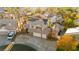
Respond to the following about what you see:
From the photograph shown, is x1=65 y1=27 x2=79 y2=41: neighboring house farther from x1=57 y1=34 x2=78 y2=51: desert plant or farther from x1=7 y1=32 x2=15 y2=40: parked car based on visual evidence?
x1=7 y1=32 x2=15 y2=40: parked car

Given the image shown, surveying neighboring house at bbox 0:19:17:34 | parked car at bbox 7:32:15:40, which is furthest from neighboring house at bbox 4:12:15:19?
parked car at bbox 7:32:15:40

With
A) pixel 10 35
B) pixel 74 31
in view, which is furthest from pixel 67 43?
pixel 10 35

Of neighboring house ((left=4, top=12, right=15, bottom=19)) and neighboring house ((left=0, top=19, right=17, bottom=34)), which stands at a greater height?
neighboring house ((left=4, top=12, right=15, bottom=19))

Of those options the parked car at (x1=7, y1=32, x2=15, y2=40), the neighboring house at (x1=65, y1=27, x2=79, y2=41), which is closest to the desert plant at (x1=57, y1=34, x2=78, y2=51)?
the neighboring house at (x1=65, y1=27, x2=79, y2=41)

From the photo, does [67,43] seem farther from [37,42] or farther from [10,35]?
[10,35]

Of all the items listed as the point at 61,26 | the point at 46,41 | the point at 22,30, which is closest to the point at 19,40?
the point at 22,30

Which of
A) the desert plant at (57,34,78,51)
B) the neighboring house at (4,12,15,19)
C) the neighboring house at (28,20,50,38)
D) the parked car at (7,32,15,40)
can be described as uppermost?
the neighboring house at (4,12,15,19)
